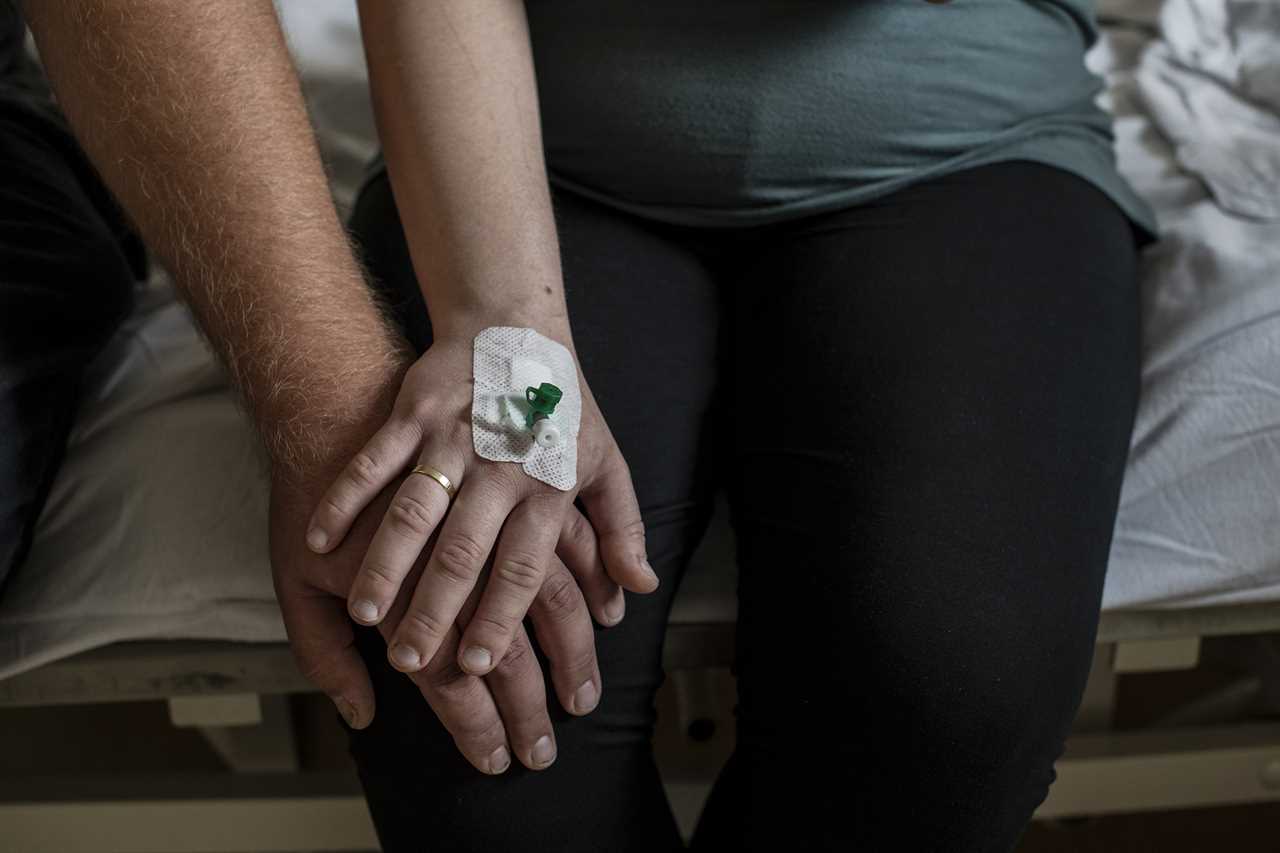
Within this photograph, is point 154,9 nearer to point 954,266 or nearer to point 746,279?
point 746,279

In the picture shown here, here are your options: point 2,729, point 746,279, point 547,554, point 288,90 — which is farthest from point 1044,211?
point 2,729

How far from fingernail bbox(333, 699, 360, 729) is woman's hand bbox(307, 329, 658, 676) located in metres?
0.06

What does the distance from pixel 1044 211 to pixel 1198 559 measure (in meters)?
0.29

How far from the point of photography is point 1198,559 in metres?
0.88

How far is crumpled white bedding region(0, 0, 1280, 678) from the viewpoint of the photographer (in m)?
0.89

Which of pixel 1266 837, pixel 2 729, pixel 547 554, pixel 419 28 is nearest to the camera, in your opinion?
pixel 547 554

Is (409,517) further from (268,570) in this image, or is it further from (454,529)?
(268,570)

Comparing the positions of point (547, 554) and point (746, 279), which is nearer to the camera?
point (547, 554)

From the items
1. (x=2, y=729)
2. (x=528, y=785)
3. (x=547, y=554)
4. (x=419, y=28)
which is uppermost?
(x=419, y=28)

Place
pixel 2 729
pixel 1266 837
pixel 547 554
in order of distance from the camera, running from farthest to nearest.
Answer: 1. pixel 2 729
2. pixel 1266 837
3. pixel 547 554

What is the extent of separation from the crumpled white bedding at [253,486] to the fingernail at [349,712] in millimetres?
159

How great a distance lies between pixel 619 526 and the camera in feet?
2.48

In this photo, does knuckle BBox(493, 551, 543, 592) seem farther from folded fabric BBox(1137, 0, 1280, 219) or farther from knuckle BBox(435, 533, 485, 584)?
folded fabric BBox(1137, 0, 1280, 219)

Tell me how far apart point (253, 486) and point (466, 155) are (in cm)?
32
